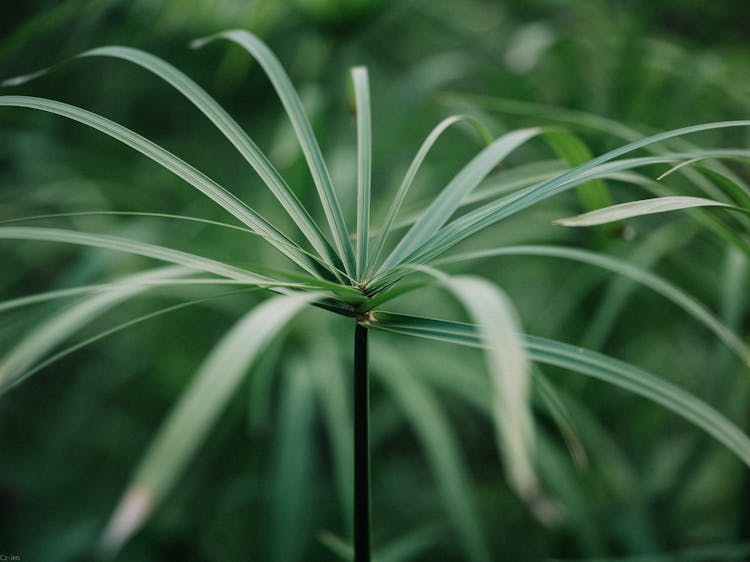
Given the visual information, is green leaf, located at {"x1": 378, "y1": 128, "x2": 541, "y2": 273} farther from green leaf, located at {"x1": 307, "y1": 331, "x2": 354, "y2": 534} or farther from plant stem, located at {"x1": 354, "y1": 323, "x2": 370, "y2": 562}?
green leaf, located at {"x1": 307, "y1": 331, "x2": 354, "y2": 534}

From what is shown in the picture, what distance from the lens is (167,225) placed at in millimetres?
1082

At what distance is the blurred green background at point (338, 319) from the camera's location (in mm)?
877

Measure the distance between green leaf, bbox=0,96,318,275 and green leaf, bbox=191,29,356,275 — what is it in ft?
0.10

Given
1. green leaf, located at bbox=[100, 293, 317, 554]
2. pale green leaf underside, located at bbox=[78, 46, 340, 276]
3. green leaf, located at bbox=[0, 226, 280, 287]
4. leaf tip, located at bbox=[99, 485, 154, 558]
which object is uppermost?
pale green leaf underside, located at bbox=[78, 46, 340, 276]

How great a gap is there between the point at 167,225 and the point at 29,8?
71 cm

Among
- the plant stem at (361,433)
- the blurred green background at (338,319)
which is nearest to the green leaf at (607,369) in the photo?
the plant stem at (361,433)

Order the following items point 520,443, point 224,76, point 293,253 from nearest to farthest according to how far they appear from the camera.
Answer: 1. point 520,443
2. point 293,253
3. point 224,76

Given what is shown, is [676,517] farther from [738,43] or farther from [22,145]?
[22,145]

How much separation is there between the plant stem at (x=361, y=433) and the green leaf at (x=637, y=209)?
148 mm

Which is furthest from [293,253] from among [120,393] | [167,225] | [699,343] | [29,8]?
[29,8]

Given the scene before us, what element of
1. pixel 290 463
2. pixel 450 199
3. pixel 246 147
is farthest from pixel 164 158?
pixel 290 463

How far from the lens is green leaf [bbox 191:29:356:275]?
0.38 meters

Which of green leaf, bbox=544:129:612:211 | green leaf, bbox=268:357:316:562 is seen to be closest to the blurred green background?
green leaf, bbox=268:357:316:562

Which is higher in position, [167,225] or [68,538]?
[167,225]
